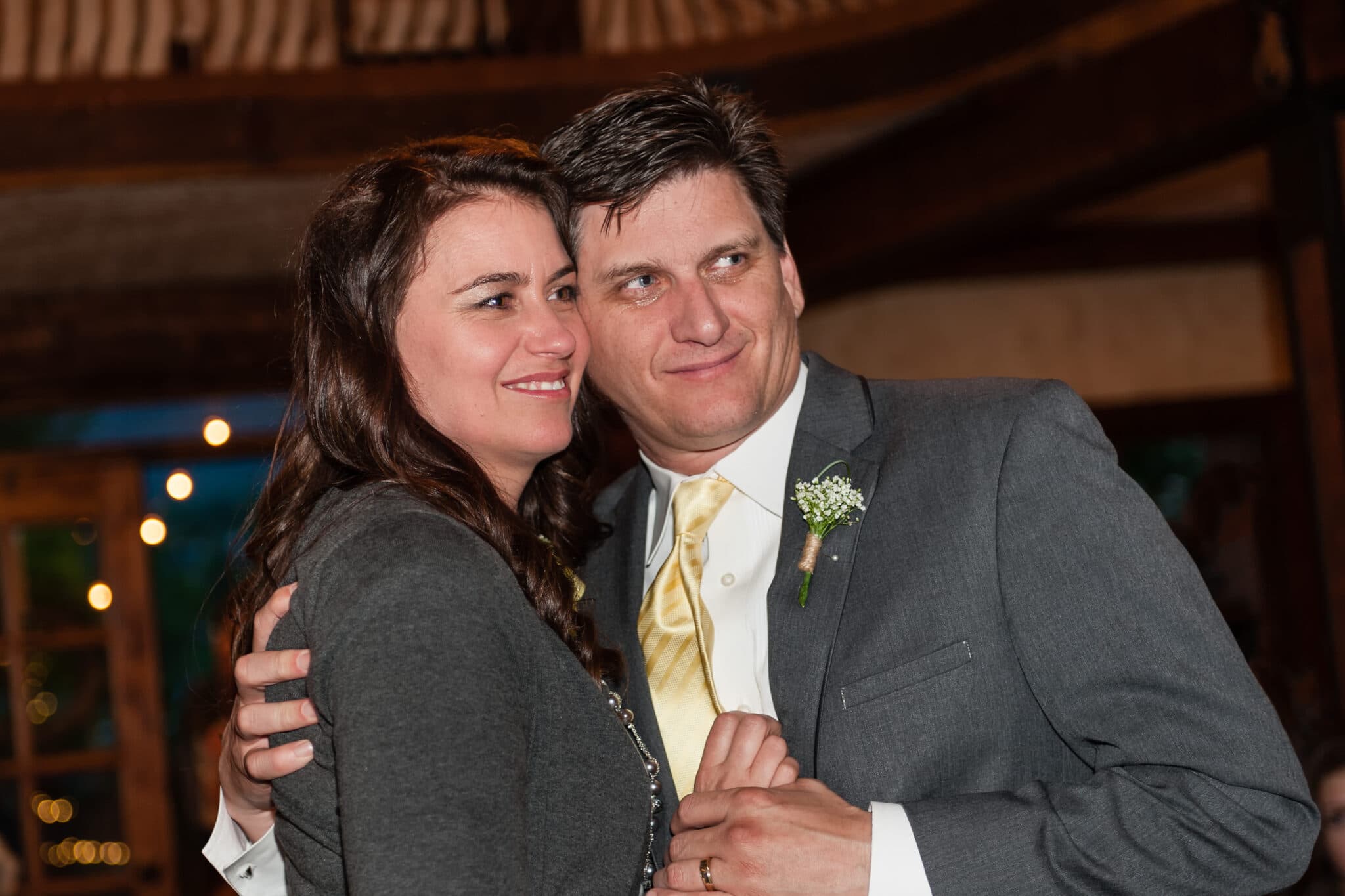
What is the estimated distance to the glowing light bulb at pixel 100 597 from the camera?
262 inches

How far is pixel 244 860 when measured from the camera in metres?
2.13

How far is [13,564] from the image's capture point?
6527 millimetres

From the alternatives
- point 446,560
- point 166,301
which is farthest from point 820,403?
point 166,301

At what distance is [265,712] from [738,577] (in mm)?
804

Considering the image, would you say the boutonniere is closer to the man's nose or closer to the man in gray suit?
the man in gray suit

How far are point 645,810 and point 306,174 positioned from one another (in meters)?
3.90

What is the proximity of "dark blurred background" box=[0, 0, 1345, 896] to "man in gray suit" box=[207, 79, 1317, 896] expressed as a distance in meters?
1.78

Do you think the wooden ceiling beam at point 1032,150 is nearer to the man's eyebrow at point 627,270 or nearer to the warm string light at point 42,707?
the man's eyebrow at point 627,270

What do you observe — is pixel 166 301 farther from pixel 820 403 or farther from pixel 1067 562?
pixel 1067 562

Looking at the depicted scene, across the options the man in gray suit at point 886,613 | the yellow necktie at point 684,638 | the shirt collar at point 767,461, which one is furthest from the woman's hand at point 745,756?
the shirt collar at point 767,461

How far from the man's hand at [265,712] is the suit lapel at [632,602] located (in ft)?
1.89

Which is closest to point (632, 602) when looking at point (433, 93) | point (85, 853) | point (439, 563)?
point (439, 563)

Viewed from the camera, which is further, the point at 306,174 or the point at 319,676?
the point at 306,174

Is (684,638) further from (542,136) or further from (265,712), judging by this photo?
(542,136)
